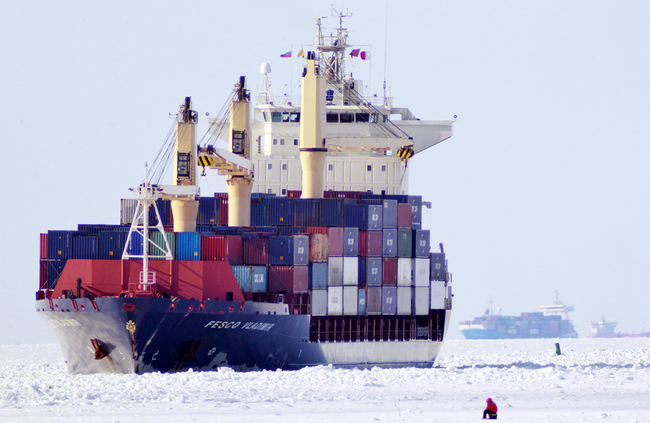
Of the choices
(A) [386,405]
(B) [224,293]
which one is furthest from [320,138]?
(A) [386,405]

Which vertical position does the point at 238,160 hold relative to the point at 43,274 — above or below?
above

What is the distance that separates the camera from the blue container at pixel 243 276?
42.4 metres

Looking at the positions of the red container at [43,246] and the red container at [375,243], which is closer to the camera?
the red container at [43,246]

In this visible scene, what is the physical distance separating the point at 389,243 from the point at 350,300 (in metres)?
3.79

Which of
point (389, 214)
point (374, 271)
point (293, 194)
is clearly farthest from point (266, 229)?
point (293, 194)

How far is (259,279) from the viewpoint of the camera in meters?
42.9

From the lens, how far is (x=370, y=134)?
59.5 metres

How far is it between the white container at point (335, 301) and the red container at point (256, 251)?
424 centimetres

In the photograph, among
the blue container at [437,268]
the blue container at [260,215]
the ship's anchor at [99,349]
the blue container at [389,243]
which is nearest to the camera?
the ship's anchor at [99,349]

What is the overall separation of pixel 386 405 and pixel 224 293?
47.7 ft

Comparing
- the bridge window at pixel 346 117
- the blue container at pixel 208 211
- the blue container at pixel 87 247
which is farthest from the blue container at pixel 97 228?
the bridge window at pixel 346 117

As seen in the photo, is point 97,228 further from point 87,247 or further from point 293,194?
point 293,194

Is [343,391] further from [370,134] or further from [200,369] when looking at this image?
[370,134]

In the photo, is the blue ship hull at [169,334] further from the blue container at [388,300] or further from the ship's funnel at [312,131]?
the ship's funnel at [312,131]
